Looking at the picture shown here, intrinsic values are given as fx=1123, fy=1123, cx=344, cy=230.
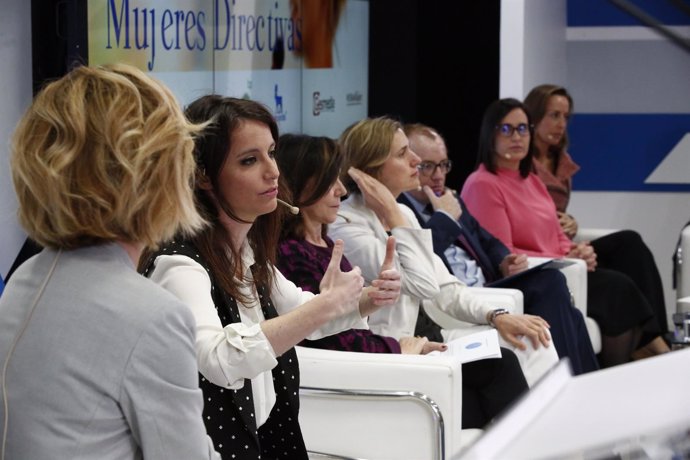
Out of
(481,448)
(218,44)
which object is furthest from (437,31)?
(481,448)

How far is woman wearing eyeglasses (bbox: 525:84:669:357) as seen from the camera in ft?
20.9

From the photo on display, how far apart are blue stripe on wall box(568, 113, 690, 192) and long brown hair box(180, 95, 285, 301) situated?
621 centimetres

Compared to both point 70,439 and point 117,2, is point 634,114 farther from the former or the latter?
point 70,439

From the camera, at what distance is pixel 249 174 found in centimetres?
267

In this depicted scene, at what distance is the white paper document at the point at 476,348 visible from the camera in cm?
364

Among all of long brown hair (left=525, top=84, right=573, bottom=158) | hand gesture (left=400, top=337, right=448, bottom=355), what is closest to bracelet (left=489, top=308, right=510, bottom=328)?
hand gesture (left=400, top=337, right=448, bottom=355)

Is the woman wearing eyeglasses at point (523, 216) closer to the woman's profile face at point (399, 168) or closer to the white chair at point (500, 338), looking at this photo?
the white chair at point (500, 338)

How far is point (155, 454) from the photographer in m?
1.61

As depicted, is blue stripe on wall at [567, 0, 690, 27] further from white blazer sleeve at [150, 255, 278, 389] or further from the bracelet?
white blazer sleeve at [150, 255, 278, 389]

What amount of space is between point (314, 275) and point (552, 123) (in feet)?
11.2

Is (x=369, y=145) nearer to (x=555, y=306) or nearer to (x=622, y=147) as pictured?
(x=555, y=306)

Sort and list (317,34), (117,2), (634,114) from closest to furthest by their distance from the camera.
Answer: (117,2), (317,34), (634,114)

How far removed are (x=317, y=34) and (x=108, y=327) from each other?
16.2 feet

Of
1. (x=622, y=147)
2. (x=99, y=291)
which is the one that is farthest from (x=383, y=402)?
(x=622, y=147)
